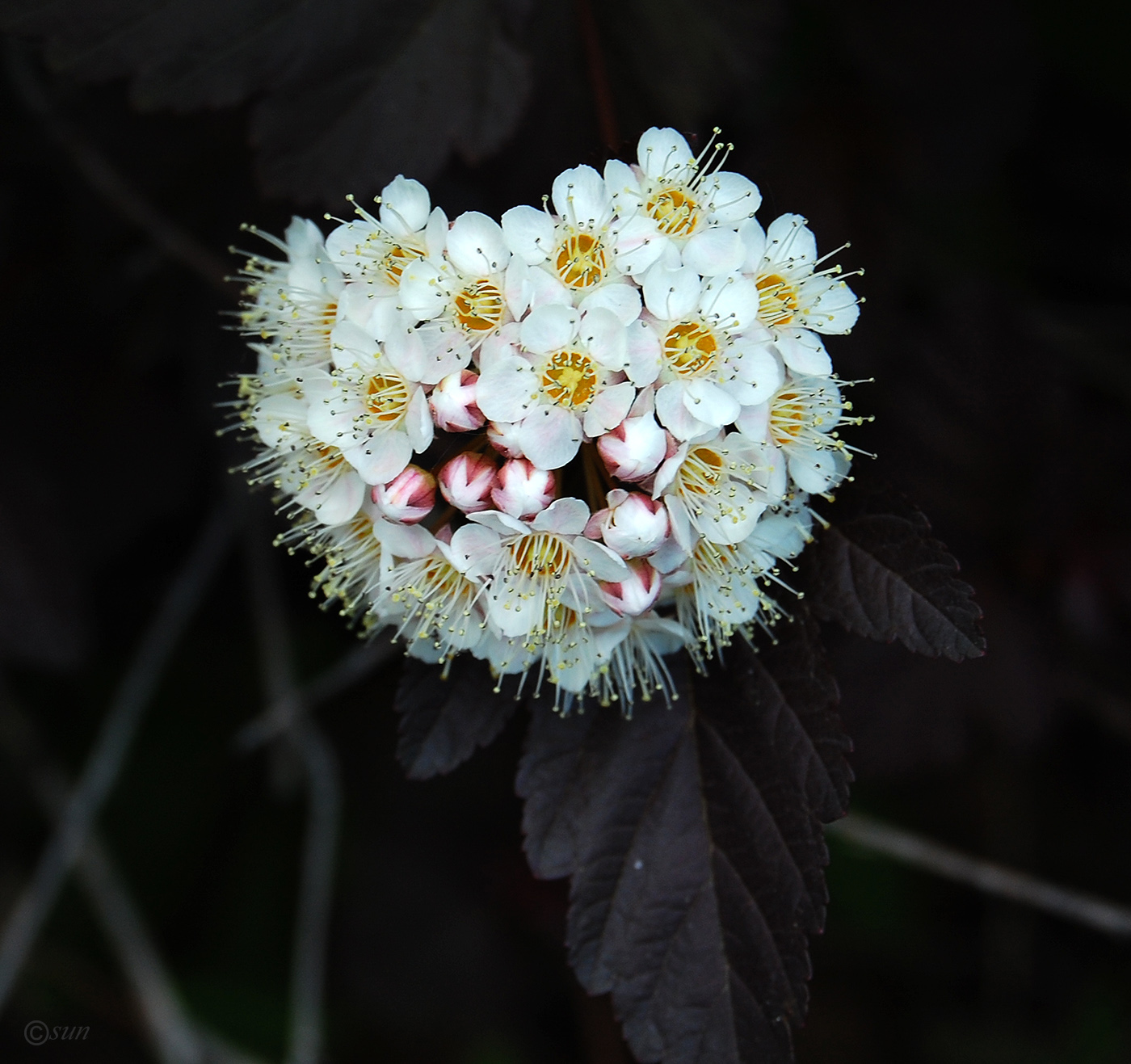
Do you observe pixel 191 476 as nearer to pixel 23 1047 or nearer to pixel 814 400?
pixel 23 1047

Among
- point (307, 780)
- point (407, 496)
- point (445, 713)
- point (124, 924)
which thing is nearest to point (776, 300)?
point (407, 496)

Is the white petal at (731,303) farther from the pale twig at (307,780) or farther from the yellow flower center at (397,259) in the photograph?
the pale twig at (307,780)

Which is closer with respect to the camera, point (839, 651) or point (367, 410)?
point (367, 410)

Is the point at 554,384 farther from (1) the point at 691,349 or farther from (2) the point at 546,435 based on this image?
(1) the point at 691,349

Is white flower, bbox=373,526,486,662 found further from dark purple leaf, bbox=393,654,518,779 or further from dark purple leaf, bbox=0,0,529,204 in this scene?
dark purple leaf, bbox=0,0,529,204

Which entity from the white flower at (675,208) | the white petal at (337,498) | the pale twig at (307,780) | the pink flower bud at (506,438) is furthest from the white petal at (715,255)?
the pale twig at (307,780)

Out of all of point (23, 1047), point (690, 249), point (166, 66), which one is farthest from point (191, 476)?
point (690, 249)
